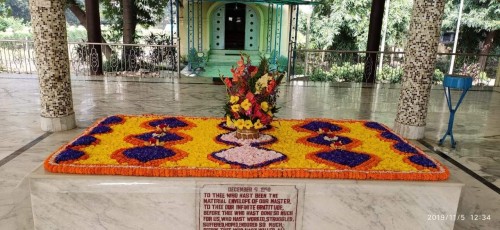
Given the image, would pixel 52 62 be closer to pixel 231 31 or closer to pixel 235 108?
pixel 235 108

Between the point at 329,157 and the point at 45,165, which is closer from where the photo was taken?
the point at 45,165

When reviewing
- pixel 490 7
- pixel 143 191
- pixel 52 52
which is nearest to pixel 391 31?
pixel 490 7

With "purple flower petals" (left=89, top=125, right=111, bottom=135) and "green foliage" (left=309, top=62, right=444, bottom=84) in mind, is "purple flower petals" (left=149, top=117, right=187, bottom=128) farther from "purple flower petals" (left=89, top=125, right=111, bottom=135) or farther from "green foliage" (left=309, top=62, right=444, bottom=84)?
"green foliage" (left=309, top=62, right=444, bottom=84)

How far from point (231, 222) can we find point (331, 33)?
1454 cm

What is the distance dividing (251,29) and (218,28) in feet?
4.18

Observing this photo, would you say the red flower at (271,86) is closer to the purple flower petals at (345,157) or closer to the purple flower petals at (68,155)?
the purple flower petals at (345,157)

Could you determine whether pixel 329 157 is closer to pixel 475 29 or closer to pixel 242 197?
pixel 242 197

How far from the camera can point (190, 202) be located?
8.43ft

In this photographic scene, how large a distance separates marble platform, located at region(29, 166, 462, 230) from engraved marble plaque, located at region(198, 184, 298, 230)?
0.10ft

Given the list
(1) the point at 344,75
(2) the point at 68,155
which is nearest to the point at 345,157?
(2) the point at 68,155

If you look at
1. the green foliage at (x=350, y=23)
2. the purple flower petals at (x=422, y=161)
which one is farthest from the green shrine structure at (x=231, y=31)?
the purple flower petals at (x=422, y=161)

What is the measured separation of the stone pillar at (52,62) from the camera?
4.46 metres

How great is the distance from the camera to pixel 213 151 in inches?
117

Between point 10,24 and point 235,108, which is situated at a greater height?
point 10,24
